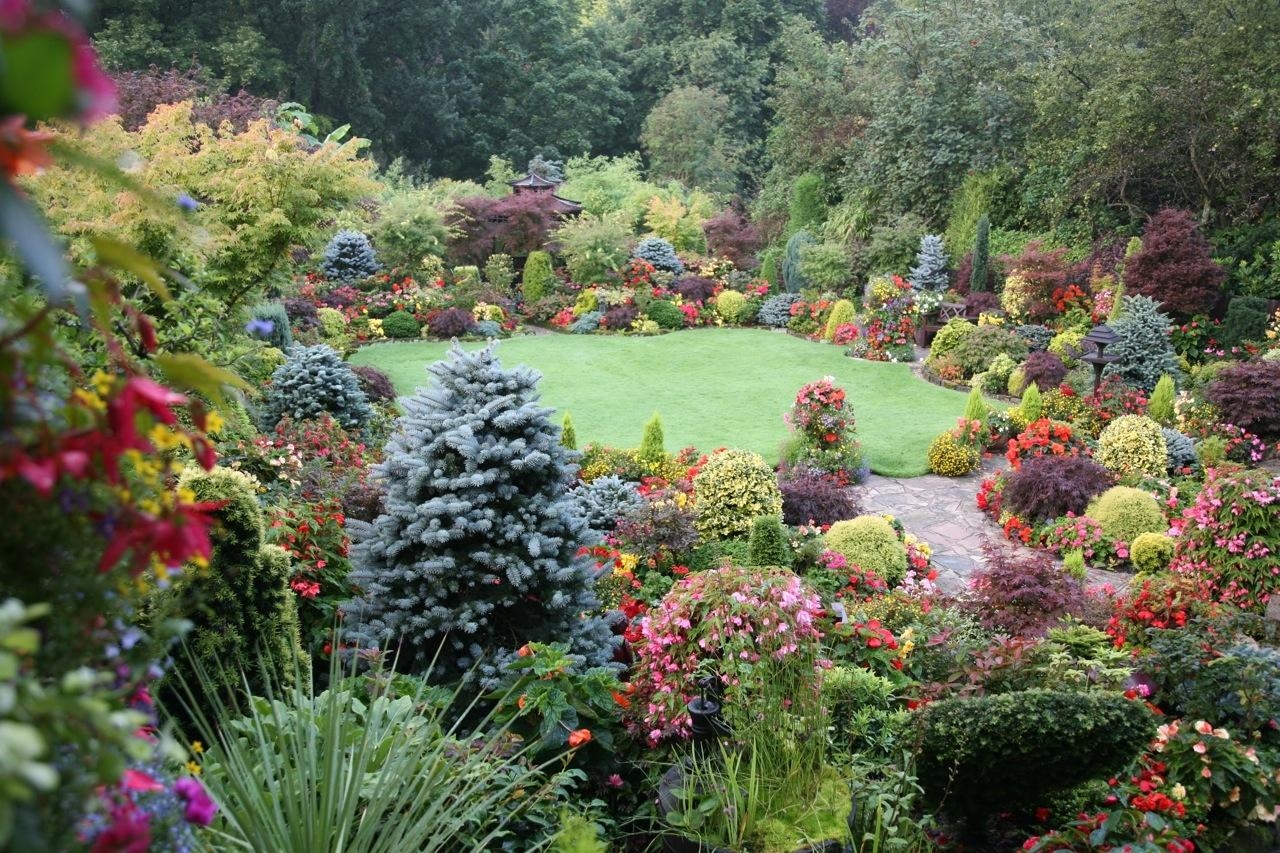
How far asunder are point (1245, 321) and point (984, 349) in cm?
341

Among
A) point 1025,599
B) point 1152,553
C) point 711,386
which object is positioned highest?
point 1025,599

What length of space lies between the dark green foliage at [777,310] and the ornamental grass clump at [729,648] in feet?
47.0

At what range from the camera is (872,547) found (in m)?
7.66

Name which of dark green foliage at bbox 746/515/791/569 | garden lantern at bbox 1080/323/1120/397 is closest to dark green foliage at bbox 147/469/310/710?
dark green foliage at bbox 746/515/791/569

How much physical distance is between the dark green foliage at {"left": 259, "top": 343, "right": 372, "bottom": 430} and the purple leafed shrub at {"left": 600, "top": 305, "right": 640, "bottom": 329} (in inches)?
325

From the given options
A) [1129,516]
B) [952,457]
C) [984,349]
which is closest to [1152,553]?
[1129,516]

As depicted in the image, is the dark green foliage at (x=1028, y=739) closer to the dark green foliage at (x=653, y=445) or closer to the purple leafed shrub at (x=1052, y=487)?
the purple leafed shrub at (x=1052, y=487)

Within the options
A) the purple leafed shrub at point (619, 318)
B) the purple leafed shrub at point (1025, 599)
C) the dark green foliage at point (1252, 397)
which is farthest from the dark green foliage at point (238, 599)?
the purple leafed shrub at point (619, 318)

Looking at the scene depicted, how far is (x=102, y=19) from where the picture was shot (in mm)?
24312

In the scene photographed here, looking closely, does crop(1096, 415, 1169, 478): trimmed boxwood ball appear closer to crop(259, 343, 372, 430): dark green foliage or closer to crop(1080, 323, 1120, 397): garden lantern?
crop(1080, 323, 1120, 397): garden lantern

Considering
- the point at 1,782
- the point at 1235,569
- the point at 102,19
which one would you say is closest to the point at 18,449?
the point at 1,782

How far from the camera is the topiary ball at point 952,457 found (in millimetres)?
10539

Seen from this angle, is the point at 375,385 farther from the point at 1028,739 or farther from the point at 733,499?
the point at 1028,739

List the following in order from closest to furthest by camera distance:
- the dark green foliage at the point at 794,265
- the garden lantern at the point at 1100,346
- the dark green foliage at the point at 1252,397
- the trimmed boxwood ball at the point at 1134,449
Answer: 1. the trimmed boxwood ball at the point at 1134,449
2. the dark green foliage at the point at 1252,397
3. the garden lantern at the point at 1100,346
4. the dark green foliage at the point at 794,265
